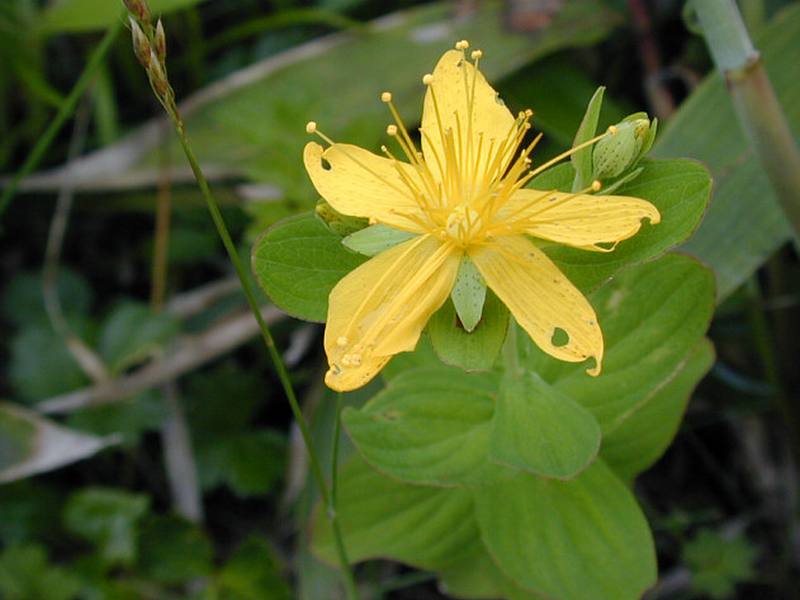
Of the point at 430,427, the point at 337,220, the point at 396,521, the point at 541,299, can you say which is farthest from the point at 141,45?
the point at 396,521

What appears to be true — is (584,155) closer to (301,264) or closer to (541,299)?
(541,299)

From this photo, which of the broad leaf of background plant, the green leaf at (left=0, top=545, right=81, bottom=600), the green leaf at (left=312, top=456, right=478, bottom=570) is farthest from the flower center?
the green leaf at (left=0, top=545, right=81, bottom=600)

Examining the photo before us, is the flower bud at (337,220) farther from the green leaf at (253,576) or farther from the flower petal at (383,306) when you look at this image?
the green leaf at (253,576)

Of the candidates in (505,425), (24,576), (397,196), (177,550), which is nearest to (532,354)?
(505,425)

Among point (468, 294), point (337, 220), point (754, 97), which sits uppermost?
point (337, 220)

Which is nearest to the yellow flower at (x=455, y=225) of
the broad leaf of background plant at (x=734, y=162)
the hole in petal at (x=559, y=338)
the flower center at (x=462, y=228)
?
the flower center at (x=462, y=228)

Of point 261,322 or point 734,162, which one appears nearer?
point 261,322
